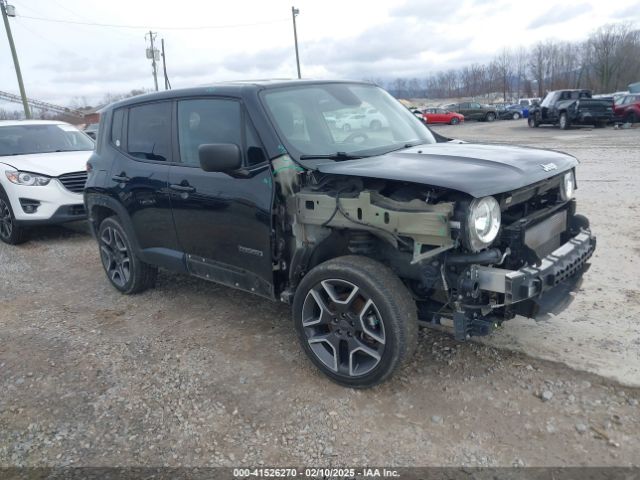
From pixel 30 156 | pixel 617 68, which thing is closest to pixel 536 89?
pixel 617 68

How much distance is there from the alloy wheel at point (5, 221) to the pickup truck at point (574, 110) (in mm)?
22357

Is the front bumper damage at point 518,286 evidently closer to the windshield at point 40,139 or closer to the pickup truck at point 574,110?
the windshield at point 40,139

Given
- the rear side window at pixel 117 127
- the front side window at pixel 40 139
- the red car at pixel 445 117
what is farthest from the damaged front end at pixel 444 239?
the red car at pixel 445 117

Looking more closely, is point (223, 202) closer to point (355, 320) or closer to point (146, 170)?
point (146, 170)

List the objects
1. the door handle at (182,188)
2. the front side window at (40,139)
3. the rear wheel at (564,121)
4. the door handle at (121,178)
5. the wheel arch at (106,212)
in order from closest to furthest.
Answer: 1. the door handle at (182,188)
2. the door handle at (121,178)
3. the wheel arch at (106,212)
4. the front side window at (40,139)
5. the rear wheel at (564,121)

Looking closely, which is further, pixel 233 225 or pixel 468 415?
pixel 233 225

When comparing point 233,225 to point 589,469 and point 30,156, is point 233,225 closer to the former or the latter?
point 589,469

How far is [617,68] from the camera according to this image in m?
62.7

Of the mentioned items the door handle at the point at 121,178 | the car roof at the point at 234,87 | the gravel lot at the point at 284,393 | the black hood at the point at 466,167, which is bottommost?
the gravel lot at the point at 284,393

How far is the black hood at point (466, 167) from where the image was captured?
295 centimetres

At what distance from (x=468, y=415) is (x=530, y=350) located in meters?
0.91

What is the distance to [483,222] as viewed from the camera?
2.98 metres

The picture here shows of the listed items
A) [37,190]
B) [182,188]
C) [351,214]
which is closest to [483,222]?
[351,214]

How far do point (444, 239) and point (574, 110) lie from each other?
2328 centimetres
